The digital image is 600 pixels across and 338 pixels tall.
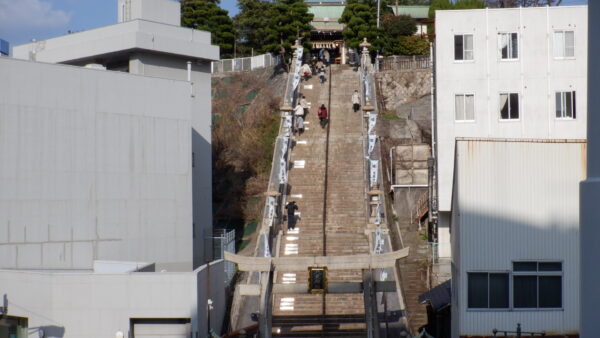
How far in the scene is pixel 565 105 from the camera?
35281mm

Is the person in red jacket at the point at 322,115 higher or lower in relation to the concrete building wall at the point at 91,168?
higher

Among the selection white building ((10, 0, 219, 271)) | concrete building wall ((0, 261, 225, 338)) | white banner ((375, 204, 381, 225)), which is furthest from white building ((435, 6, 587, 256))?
concrete building wall ((0, 261, 225, 338))

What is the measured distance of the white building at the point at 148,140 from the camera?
28906mm

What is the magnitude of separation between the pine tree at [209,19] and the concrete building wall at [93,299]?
1540 inches

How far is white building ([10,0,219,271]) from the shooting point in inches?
1138

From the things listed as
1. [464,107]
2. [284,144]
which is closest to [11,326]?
[284,144]

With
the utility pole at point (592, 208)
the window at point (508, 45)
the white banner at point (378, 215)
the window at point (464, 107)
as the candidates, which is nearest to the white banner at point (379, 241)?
the white banner at point (378, 215)

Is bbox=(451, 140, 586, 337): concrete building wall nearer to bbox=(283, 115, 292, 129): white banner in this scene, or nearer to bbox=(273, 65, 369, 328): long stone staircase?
bbox=(273, 65, 369, 328): long stone staircase

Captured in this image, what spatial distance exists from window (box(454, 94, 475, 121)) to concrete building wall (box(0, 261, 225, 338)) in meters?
15.7

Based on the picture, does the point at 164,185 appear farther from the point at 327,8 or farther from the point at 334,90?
the point at 327,8

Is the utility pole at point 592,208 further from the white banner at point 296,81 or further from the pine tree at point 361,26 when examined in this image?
the pine tree at point 361,26

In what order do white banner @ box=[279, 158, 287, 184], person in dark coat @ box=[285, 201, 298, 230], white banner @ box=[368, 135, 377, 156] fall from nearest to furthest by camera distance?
person in dark coat @ box=[285, 201, 298, 230], white banner @ box=[279, 158, 287, 184], white banner @ box=[368, 135, 377, 156]

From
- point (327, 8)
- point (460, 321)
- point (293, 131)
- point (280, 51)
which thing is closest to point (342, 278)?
point (460, 321)

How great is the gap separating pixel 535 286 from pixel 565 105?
15622 mm
